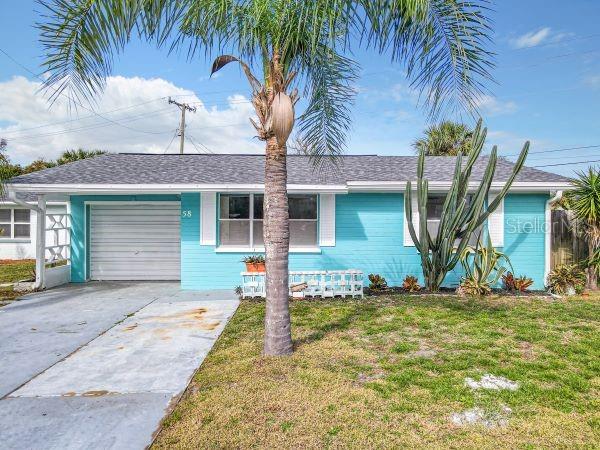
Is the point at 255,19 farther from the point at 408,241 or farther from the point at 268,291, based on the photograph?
the point at 408,241

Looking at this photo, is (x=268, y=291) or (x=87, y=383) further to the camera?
(x=268, y=291)

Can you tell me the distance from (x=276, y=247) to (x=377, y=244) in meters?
5.93

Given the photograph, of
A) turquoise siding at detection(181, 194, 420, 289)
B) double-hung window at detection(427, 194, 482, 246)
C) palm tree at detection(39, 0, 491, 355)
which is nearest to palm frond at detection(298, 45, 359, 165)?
palm tree at detection(39, 0, 491, 355)

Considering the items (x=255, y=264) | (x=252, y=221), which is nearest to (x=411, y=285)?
(x=255, y=264)

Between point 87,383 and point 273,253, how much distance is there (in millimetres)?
2545

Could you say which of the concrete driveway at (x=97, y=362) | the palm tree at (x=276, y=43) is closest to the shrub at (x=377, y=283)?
the concrete driveway at (x=97, y=362)

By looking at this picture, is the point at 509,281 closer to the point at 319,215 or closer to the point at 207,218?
the point at 319,215

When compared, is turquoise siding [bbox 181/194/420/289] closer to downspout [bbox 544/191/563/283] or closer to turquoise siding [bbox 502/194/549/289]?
turquoise siding [bbox 502/194/549/289]

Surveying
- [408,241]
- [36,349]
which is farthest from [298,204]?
[36,349]

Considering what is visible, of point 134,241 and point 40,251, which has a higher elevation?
point 134,241

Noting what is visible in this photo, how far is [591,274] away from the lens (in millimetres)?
9922

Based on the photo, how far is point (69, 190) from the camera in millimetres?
9758

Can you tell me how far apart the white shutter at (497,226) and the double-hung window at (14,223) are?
17678 millimetres

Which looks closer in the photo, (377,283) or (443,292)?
(443,292)
